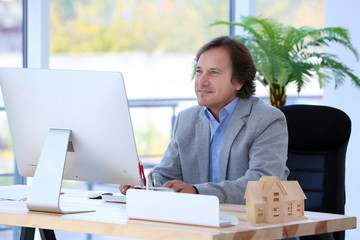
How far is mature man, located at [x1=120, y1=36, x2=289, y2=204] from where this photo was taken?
225 cm

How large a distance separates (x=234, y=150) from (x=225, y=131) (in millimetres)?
86

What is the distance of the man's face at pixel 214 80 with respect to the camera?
234cm

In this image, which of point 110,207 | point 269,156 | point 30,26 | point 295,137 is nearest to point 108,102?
point 110,207

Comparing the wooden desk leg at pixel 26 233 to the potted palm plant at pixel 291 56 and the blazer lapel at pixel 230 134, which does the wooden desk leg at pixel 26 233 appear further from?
the potted palm plant at pixel 291 56

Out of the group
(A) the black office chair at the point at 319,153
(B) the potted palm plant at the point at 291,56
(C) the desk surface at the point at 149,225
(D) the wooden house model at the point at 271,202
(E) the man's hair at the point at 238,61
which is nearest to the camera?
(C) the desk surface at the point at 149,225

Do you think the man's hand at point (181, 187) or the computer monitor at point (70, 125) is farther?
the man's hand at point (181, 187)

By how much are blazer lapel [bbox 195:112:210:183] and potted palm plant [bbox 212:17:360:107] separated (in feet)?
5.72

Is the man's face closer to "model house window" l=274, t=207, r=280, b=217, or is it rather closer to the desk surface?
the desk surface

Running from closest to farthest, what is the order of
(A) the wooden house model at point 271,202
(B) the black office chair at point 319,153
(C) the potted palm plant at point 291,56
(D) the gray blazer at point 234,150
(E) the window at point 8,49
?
(A) the wooden house model at point 271,202 < (D) the gray blazer at point 234,150 < (B) the black office chair at point 319,153 < (E) the window at point 8,49 < (C) the potted palm plant at point 291,56

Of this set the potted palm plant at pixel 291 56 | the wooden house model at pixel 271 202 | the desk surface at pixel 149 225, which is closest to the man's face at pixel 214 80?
the desk surface at pixel 149 225

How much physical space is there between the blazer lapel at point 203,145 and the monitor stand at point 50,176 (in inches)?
25.2

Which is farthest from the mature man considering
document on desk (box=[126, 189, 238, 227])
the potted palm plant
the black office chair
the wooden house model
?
the potted palm plant

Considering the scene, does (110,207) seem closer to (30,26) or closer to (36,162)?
(36,162)

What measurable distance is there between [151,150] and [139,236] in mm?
3997
